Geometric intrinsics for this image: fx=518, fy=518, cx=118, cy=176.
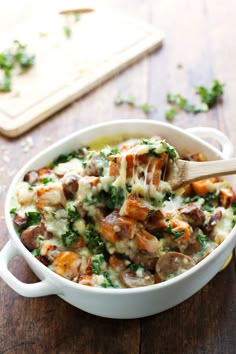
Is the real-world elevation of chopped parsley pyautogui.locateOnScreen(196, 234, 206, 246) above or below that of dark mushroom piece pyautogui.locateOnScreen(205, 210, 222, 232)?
below

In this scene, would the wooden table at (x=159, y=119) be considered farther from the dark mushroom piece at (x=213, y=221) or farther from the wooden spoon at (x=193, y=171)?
the wooden spoon at (x=193, y=171)

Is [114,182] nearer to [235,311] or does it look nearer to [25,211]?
[25,211]

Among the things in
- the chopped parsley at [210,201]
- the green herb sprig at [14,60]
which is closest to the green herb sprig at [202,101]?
the chopped parsley at [210,201]

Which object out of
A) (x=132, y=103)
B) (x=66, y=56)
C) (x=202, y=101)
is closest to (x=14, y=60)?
(x=66, y=56)

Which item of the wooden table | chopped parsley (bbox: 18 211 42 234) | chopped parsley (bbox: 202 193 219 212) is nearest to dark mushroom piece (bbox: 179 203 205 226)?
chopped parsley (bbox: 202 193 219 212)

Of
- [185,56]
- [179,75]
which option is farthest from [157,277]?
[185,56]

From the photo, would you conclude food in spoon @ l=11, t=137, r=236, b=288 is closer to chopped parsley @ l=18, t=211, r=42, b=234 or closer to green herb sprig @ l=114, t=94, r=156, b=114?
chopped parsley @ l=18, t=211, r=42, b=234
